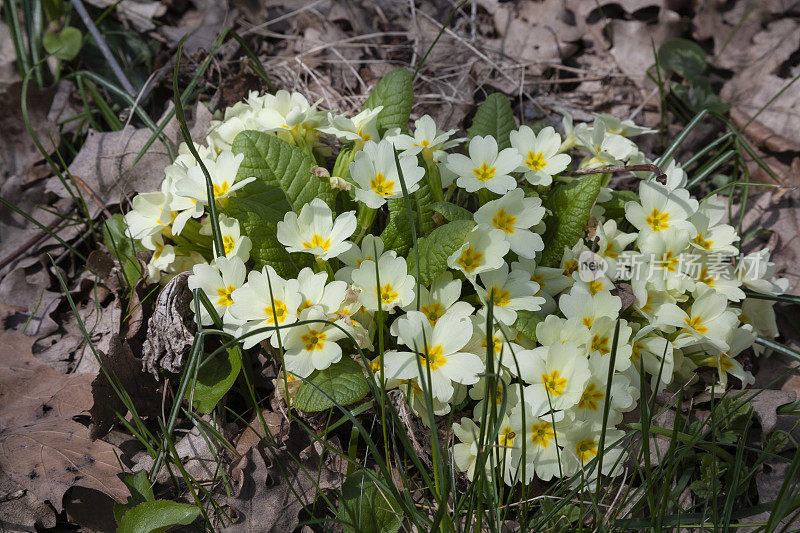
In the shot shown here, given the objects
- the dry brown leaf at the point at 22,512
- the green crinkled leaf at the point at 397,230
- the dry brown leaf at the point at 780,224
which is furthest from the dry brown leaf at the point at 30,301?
the dry brown leaf at the point at 780,224

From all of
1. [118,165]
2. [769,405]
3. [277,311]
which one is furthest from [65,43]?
[769,405]

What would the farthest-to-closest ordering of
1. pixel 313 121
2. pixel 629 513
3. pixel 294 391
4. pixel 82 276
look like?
pixel 82 276, pixel 313 121, pixel 294 391, pixel 629 513

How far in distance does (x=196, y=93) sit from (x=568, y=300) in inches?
97.2

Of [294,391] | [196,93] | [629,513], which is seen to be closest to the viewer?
[629,513]

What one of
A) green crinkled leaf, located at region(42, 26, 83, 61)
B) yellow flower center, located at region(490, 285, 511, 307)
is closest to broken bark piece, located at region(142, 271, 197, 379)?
yellow flower center, located at region(490, 285, 511, 307)

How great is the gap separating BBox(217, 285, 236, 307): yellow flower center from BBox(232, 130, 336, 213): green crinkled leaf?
0.37 m

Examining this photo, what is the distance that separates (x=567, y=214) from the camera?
237cm

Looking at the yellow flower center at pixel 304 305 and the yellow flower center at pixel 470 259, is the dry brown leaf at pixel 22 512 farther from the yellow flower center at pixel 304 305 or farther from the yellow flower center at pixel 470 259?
the yellow flower center at pixel 470 259

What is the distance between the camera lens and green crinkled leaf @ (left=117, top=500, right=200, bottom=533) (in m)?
1.96

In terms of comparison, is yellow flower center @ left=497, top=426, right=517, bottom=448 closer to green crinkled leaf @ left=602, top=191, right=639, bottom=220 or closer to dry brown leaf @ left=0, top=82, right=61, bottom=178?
green crinkled leaf @ left=602, top=191, right=639, bottom=220

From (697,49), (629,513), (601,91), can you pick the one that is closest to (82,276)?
(629,513)

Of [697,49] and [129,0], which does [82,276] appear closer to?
[129,0]

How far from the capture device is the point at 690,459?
2250 millimetres

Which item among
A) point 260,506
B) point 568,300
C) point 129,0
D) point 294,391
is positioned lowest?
point 260,506
